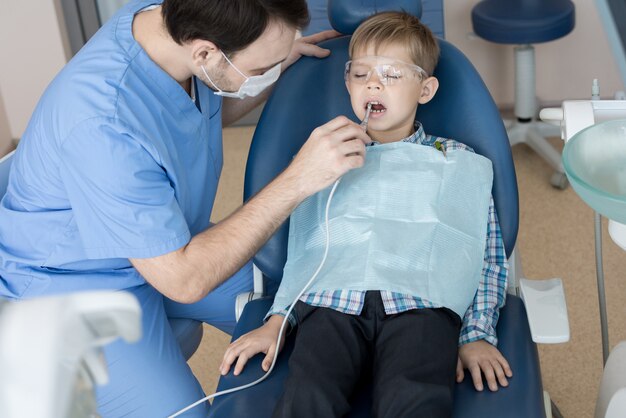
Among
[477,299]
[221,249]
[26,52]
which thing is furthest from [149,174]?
[26,52]

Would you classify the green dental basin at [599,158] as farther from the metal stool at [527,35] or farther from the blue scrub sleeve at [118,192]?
the metal stool at [527,35]

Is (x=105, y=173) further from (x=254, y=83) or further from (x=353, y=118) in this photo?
(x=353, y=118)

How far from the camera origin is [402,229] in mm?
1570

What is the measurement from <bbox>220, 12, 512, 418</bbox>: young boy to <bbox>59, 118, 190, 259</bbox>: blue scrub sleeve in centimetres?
27

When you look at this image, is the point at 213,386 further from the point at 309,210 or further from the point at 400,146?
the point at 400,146

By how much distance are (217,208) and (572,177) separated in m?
1.99

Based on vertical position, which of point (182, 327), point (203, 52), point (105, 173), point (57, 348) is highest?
point (57, 348)

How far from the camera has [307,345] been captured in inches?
56.6

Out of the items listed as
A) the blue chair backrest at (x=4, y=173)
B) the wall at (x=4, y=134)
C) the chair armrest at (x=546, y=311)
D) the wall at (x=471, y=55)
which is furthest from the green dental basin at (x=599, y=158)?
the wall at (x=4, y=134)

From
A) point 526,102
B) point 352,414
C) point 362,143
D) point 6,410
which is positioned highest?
point 6,410

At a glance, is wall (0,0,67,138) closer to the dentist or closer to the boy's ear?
the dentist

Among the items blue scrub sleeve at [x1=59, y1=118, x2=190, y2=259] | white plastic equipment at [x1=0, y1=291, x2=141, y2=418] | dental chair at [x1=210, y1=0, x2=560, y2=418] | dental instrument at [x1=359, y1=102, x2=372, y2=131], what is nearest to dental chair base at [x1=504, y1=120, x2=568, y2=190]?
dental chair at [x1=210, y1=0, x2=560, y2=418]

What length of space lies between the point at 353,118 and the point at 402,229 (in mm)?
283

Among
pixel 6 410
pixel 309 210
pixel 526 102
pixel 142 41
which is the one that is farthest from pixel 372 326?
pixel 526 102
